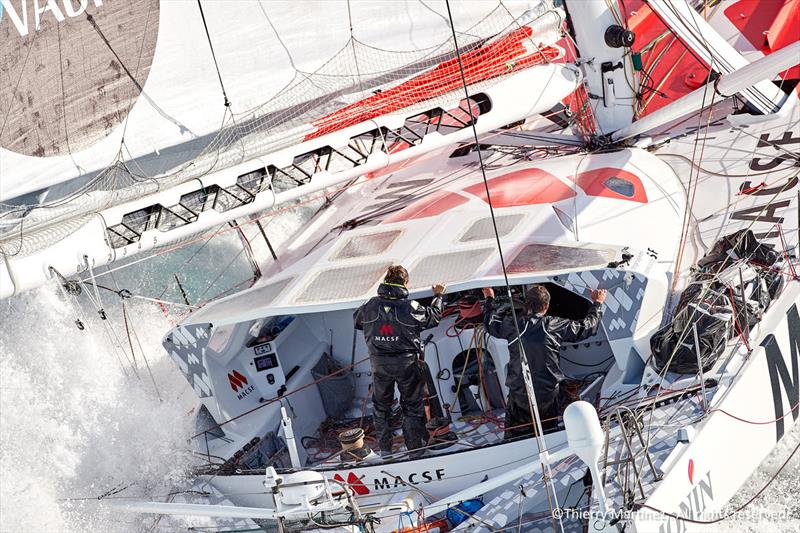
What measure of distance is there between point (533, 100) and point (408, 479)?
10.1 feet

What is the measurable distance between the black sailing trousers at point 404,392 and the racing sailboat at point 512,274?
0.15 metres

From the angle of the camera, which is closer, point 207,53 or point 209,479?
point 209,479

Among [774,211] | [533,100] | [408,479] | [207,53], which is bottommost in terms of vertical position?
[408,479]

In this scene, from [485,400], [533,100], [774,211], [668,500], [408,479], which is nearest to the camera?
[668,500]

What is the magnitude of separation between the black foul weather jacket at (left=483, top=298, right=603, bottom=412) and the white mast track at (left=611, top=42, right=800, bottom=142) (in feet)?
6.95

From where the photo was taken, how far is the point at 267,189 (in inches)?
277

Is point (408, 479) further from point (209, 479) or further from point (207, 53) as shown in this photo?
point (207, 53)

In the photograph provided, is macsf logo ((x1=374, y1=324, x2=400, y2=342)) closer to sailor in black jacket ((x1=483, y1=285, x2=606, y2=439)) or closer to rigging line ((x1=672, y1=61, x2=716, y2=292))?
sailor in black jacket ((x1=483, y1=285, x2=606, y2=439))

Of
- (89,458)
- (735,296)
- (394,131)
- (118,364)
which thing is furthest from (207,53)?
(735,296)

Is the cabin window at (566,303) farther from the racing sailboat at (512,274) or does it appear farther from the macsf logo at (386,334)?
the macsf logo at (386,334)

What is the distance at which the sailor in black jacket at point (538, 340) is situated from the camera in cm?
573

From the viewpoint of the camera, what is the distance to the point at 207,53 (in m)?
7.17

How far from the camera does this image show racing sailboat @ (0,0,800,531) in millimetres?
5477

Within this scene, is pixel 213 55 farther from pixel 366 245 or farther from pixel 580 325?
pixel 580 325
